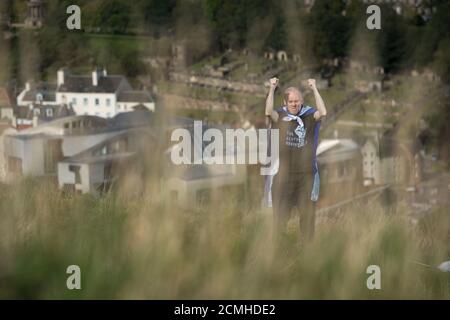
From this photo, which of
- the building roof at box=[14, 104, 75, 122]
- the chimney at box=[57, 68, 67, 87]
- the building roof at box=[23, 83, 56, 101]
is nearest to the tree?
the chimney at box=[57, 68, 67, 87]

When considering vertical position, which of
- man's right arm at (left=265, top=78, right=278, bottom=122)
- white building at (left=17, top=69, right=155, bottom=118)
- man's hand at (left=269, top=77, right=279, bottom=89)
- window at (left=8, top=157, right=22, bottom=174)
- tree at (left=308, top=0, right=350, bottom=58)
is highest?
tree at (left=308, top=0, right=350, bottom=58)

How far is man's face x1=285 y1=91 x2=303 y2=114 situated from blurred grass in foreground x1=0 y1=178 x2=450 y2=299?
0.56m

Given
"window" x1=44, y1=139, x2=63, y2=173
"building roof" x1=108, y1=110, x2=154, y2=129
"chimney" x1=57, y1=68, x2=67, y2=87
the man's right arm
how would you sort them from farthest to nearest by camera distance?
"chimney" x1=57, y1=68, x2=67, y2=87 → "building roof" x1=108, y1=110, x2=154, y2=129 → "window" x1=44, y1=139, x2=63, y2=173 → the man's right arm

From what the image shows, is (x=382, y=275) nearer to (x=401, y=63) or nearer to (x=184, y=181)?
(x=184, y=181)

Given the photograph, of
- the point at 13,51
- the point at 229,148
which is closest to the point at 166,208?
the point at 229,148

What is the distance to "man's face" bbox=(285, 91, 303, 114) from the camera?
391 cm

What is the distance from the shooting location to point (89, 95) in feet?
24.4

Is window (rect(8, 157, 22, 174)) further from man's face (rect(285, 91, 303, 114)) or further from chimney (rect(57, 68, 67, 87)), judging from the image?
man's face (rect(285, 91, 303, 114))

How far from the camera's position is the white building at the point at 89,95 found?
7211mm

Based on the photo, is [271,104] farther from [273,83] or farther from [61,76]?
[61,76]

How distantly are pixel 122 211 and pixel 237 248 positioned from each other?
684 millimetres

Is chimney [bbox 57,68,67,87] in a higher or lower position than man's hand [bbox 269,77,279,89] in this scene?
higher

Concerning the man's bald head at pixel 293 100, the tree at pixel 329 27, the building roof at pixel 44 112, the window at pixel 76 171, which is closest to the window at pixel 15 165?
the window at pixel 76 171

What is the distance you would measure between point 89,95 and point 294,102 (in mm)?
3820
